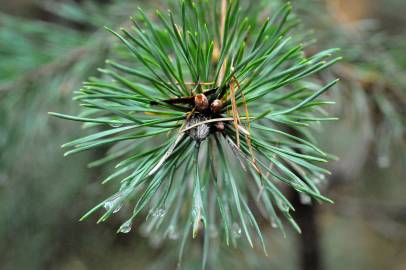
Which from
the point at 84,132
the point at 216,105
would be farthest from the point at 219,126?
the point at 84,132

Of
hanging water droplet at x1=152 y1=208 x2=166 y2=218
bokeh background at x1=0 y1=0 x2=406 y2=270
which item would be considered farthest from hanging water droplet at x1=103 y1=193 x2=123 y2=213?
bokeh background at x1=0 y1=0 x2=406 y2=270

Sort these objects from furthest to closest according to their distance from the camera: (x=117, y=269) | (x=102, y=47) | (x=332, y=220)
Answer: (x=332, y=220)
(x=117, y=269)
(x=102, y=47)

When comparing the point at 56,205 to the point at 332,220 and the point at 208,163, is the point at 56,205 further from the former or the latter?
the point at 332,220

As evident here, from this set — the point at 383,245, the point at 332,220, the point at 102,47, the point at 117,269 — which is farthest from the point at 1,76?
the point at 383,245

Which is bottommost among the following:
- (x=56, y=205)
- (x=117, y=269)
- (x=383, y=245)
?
(x=383, y=245)

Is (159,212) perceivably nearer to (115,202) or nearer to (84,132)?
(115,202)

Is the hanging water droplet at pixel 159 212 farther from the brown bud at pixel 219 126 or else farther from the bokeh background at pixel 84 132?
the bokeh background at pixel 84 132

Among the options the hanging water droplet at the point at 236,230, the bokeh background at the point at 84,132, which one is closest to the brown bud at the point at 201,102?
the hanging water droplet at the point at 236,230
